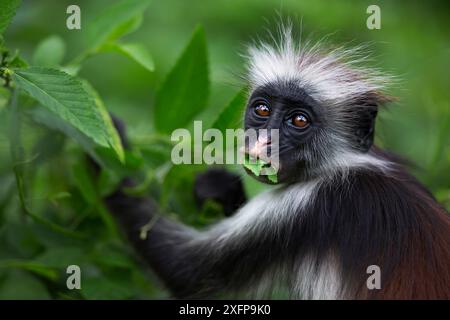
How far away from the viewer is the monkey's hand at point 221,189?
600 cm

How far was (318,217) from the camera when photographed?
4.73 meters

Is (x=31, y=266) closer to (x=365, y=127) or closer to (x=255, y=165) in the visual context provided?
(x=255, y=165)

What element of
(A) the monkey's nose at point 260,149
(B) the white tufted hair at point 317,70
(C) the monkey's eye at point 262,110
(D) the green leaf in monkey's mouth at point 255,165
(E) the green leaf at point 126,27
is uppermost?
(E) the green leaf at point 126,27

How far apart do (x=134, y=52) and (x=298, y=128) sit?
1.17 metres

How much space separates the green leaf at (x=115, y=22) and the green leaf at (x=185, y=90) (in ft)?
1.40

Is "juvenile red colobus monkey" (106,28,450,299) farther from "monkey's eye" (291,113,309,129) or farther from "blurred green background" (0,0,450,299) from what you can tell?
"blurred green background" (0,0,450,299)

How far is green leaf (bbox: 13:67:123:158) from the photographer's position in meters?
3.91

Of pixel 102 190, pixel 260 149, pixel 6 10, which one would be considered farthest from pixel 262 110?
pixel 6 10

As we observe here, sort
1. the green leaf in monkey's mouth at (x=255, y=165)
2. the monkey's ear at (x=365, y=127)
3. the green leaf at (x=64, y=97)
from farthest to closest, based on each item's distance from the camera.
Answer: the monkey's ear at (x=365, y=127) → the green leaf in monkey's mouth at (x=255, y=165) → the green leaf at (x=64, y=97)

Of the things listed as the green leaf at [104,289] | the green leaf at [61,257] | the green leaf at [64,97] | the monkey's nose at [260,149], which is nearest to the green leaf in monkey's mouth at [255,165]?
the monkey's nose at [260,149]

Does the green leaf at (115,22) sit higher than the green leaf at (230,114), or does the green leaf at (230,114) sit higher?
the green leaf at (115,22)

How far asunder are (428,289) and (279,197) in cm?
113

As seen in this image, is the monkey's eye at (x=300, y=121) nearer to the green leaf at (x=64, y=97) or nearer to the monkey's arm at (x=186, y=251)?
the monkey's arm at (x=186, y=251)

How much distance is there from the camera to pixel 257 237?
501cm
